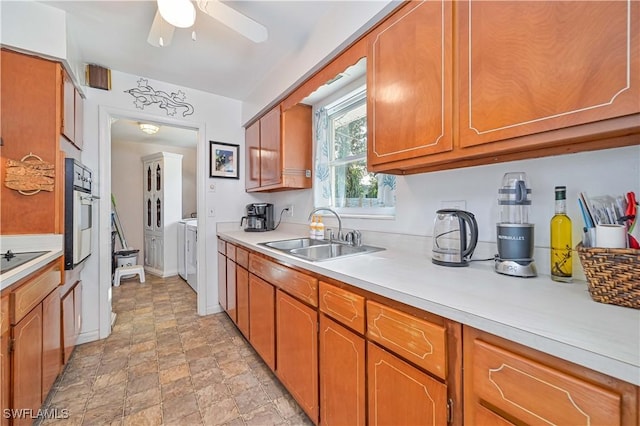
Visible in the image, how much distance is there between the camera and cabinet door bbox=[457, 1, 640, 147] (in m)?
0.68

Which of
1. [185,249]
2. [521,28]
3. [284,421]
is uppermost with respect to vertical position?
[521,28]

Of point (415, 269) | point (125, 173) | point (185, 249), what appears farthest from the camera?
point (125, 173)

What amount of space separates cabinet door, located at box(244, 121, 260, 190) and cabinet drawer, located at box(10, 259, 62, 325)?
5.49 ft

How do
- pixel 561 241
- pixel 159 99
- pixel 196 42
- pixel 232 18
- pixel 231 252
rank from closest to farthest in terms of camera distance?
pixel 561 241 → pixel 232 18 → pixel 196 42 → pixel 231 252 → pixel 159 99

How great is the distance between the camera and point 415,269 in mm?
1129

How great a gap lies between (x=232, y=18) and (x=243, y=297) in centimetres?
191

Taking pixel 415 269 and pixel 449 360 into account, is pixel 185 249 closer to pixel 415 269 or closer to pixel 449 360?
pixel 415 269

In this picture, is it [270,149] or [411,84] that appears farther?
[270,149]

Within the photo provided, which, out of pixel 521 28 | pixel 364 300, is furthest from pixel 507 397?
pixel 521 28

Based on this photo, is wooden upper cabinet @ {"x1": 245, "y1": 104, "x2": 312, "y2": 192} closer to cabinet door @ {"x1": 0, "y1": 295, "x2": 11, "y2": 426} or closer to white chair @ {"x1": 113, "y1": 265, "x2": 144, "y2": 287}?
cabinet door @ {"x1": 0, "y1": 295, "x2": 11, "y2": 426}

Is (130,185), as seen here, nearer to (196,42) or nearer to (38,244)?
(38,244)

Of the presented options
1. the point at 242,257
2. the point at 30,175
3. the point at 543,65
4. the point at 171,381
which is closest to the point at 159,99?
the point at 30,175

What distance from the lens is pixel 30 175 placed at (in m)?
1.61

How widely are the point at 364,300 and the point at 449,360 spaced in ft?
1.10
